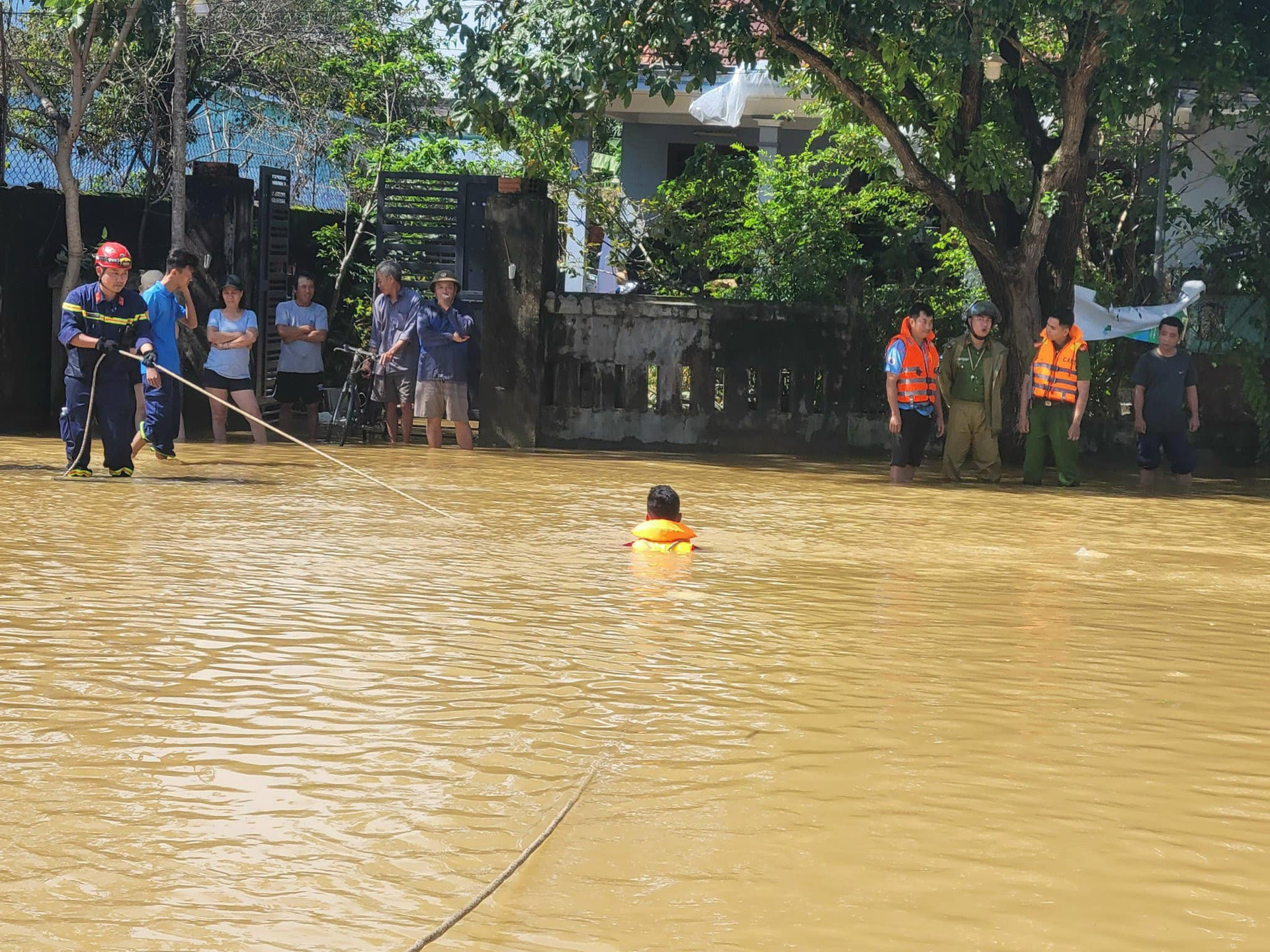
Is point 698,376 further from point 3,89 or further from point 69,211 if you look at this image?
point 3,89

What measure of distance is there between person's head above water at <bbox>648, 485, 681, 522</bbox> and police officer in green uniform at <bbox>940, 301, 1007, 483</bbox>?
6145 millimetres

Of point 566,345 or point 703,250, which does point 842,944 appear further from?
point 703,250

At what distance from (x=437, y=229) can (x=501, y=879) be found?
49.4ft

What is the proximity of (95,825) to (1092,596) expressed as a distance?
5560mm

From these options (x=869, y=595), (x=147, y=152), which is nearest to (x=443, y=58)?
(x=147, y=152)

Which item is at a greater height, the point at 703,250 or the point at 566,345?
the point at 703,250

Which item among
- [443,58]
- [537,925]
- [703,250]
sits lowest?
[537,925]

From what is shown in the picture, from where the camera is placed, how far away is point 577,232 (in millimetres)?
23766

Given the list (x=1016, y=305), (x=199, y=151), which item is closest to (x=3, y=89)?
(x=199, y=151)

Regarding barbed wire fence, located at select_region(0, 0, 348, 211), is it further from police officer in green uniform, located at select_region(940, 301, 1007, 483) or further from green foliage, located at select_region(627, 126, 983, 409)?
police officer in green uniform, located at select_region(940, 301, 1007, 483)

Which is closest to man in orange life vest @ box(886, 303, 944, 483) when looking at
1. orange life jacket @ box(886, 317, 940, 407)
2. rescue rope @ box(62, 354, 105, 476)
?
orange life jacket @ box(886, 317, 940, 407)

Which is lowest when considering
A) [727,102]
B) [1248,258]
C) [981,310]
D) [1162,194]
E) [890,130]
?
[981,310]

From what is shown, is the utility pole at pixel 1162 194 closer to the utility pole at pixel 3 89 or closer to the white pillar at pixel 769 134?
the white pillar at pixel 769 134

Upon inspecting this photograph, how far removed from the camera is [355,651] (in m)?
6.44
